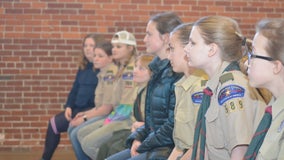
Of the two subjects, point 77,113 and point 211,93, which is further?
point 77,113

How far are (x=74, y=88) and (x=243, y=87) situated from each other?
138 inches

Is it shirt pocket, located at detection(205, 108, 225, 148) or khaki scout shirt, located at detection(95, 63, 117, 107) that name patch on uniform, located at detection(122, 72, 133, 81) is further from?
shirt pocket, located at detection(205, 108, 225, 148)

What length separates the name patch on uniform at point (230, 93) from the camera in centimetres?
259

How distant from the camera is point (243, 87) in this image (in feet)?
8.58

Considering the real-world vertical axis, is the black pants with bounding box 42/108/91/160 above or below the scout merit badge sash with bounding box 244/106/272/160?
below

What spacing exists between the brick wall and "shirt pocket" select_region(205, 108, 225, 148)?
412 cm

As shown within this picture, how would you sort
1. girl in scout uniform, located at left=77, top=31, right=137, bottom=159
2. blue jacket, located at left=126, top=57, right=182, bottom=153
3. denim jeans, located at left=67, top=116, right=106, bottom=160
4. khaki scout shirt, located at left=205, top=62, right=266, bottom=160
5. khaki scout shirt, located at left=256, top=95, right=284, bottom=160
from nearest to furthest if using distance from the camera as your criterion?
khaki scout shirt, located at left=256, top=95, right=284, bottom=160 < khaki scout shirt, located at left=205, top=62, right=266, bottom=160 < blue jacket, located at left=126, top=57, right=182, bottom=153 < girl in scout uniform, located at left=77, top=31, right=137, bottom=159 < denim jeans, located at left=67, top=116, right=106, bottom=160

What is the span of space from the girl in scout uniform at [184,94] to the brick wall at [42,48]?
336cm

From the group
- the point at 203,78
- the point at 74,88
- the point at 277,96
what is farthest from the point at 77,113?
the point at 277,96

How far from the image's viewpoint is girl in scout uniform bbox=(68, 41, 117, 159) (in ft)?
17.4

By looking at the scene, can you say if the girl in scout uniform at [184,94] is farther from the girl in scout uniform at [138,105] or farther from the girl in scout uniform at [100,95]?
the girl in scout uniform at [100,95]

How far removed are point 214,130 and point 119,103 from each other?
8.39ft

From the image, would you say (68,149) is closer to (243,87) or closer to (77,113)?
(77,113)

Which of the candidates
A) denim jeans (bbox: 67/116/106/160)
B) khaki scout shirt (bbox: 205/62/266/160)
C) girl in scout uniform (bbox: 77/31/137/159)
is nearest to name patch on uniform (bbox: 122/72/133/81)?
girl in scout uniform (bbox: 77/31/137/159)
